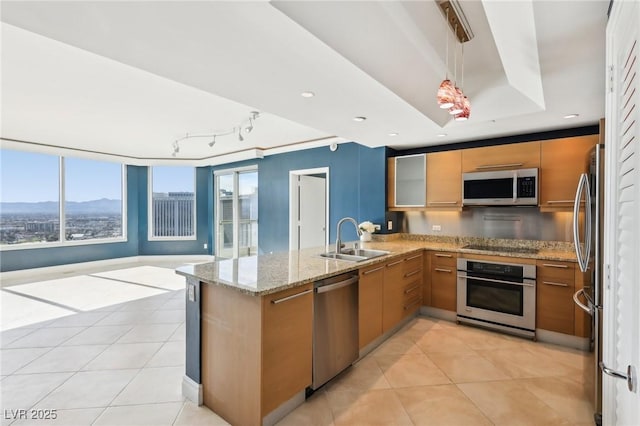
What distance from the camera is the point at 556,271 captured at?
9.75ft

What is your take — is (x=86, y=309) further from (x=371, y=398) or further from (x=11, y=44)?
(x=371, y=398)

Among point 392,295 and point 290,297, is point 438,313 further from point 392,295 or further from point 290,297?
point 290,297

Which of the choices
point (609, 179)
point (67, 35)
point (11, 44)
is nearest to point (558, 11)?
point (609, 179)

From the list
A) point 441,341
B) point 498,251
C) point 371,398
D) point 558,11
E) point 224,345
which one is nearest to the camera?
point 558,11

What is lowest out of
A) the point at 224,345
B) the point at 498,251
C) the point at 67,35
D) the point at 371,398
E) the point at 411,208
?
the point at 371,398

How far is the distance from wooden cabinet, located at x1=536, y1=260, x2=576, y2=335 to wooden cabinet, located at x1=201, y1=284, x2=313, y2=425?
2.47m

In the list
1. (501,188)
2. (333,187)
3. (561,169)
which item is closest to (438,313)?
(501,188)

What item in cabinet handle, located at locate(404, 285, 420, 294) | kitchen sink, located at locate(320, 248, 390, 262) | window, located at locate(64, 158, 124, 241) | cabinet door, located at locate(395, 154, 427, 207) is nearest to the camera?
kitchen sink, located at locate(320, 248, 390, 262)

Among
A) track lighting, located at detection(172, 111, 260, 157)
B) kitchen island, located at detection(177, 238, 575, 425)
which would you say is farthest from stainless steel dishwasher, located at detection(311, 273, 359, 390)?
track lighting, located at detection(172, 111, 260, 157)

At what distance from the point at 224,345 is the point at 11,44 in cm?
271

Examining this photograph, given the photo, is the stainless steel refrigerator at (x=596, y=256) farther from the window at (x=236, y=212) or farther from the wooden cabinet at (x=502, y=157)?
the window at (x=236, y=212)

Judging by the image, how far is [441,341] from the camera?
3.09 metres

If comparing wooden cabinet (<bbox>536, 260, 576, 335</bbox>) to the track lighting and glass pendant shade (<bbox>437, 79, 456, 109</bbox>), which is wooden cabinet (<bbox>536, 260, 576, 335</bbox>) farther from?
the track lighting

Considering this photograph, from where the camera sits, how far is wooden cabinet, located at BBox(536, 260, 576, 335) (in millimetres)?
2914
